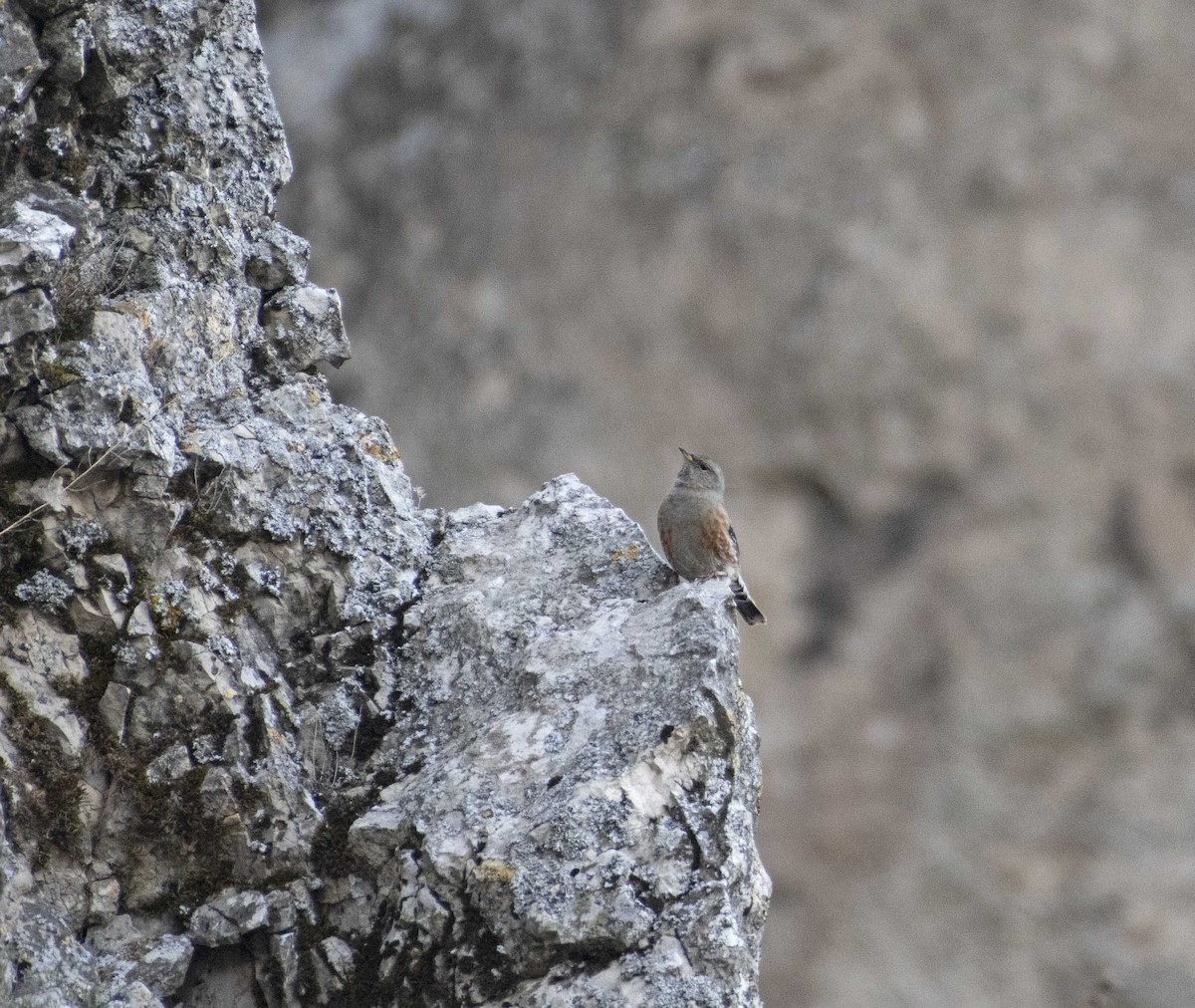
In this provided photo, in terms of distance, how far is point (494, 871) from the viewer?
244 inches

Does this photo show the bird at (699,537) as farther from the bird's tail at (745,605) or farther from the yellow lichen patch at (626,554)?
the yellow lichen patch at (626,554)

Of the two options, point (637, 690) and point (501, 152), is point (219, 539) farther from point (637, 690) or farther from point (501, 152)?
point (501, 152)

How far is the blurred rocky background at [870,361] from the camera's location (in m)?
30.8

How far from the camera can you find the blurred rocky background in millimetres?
30844

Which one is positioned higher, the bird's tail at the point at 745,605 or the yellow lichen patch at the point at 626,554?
the bird's tail at the point at 745,605

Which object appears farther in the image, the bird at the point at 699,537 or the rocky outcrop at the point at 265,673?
the bird at the point at 699,537

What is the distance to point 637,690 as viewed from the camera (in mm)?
6711

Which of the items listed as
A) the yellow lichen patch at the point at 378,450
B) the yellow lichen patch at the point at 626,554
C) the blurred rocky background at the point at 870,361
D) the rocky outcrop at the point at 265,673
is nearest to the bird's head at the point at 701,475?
the rocky outcrop at the point at 265,673

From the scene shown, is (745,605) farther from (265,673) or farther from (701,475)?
(265,673)

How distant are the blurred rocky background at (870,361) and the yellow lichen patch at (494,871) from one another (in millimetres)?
23148

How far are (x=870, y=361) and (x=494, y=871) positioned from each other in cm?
2864

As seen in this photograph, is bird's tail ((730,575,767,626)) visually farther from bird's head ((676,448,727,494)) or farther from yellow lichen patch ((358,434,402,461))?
yellow lichen patch ((358,434,402,461))

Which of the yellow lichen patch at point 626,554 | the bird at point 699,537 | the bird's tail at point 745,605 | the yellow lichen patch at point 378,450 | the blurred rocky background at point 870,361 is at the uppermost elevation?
the blurred rocky background at point 870,361

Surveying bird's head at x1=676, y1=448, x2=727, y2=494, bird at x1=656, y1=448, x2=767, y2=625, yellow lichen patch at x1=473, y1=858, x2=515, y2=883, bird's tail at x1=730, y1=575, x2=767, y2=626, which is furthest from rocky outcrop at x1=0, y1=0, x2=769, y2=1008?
bird's head at x1=676, y1=448, x2=727, y2=494
